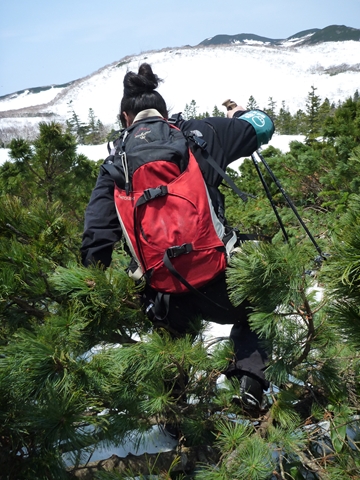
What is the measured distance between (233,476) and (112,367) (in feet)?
1.75

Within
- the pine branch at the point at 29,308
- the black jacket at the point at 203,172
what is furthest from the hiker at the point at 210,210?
the pine branch at the point at 29,308

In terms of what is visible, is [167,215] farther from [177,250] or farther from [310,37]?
[310,37]

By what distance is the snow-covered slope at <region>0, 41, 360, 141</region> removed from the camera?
3784 inches

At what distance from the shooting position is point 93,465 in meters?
1.80

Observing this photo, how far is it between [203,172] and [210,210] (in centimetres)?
21

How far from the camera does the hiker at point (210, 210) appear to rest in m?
1.79

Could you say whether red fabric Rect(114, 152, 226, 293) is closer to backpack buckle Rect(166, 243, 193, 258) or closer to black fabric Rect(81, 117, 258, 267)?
backpack buckle Rect(166, 243, 193, 258)

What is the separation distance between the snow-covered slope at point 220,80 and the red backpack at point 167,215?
89022 mm

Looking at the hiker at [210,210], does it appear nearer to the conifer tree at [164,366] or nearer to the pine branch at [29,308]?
the conifer tree at [164,366]

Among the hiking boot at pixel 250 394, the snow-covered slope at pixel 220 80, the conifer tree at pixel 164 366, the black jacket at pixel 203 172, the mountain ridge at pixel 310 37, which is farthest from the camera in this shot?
the mountain ridge at pixel 310 37

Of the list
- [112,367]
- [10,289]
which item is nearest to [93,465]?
[112,367]

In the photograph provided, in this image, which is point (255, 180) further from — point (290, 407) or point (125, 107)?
point (290, 407)

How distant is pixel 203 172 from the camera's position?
6.15ft

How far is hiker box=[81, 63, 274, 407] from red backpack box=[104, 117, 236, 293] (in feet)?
0.04
